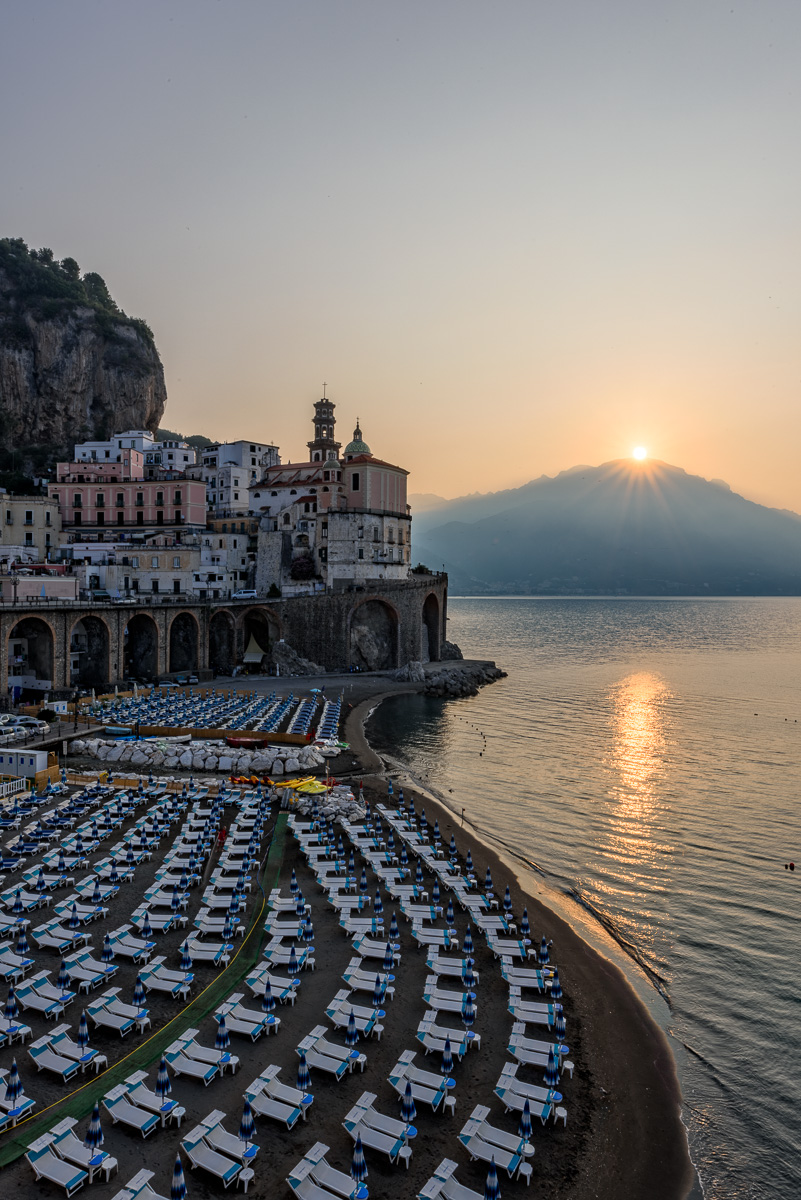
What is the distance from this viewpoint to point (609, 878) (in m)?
31.8

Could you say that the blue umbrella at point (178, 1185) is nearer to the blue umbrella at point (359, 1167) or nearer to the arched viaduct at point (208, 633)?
the blue umbrella at point (359, 1167)

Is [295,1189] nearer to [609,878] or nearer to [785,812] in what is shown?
[609,878]

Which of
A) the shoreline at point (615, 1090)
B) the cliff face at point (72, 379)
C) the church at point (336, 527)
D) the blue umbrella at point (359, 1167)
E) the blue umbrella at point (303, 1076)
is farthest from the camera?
the cliff face at point (72, 379)

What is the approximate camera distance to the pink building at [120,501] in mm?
91562

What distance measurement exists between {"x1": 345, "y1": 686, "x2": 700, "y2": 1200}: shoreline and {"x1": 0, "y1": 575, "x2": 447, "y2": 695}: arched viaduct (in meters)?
47.0

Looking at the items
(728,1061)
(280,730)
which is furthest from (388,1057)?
(280,730)

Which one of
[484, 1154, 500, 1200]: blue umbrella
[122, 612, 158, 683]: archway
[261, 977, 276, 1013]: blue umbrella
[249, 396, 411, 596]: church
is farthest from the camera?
[249, 396, 411, 596]: church

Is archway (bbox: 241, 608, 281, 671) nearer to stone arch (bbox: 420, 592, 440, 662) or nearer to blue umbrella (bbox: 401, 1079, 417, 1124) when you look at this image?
stone arch (bbox: 420, 592, 440, 662)

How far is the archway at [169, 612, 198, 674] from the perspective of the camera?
2965 inches

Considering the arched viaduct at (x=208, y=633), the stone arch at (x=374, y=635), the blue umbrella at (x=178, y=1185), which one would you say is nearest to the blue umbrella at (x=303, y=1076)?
the blue umbrella at (x=178, y=1185)

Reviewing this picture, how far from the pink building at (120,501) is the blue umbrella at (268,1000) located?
7929cm

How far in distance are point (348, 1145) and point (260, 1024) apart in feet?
13.8

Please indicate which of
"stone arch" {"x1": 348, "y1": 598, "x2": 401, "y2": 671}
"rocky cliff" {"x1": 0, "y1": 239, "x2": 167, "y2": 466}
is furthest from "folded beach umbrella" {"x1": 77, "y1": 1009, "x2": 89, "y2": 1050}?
"rocky cliff" {"x1": 0, "y1": 239, "x2": 167, "y2": 466}

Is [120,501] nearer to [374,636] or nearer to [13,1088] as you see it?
[374,636]
